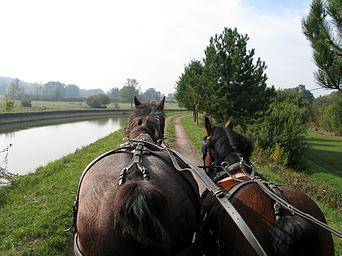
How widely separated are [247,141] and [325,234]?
1643 mm

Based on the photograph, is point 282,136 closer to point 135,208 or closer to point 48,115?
point 135,208

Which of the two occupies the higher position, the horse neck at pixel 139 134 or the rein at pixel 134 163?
the horse neck at pixel 139 134

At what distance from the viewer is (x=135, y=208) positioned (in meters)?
2.50

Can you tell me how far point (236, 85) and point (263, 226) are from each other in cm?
2475

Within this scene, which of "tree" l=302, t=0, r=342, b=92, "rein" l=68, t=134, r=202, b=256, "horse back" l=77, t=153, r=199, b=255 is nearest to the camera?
"horse back" l=77, t=153, r=199, b=255

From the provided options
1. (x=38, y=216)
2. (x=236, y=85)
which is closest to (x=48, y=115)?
(x=236, y=85)

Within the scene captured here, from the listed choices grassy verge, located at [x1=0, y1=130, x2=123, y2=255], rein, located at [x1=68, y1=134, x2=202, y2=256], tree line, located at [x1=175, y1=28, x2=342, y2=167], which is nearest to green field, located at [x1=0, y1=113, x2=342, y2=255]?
grassy verge, located at [x1=0, y1=130, x2=123, y2=255]

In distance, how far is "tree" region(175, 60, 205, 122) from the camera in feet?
111

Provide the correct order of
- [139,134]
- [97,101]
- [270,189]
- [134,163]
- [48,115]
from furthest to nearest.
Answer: [97,101] → [48,115] → [139,134] → [270,189] → [134,163]

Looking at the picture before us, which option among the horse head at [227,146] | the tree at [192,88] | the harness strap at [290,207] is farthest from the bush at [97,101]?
the harness strap at [290,207]

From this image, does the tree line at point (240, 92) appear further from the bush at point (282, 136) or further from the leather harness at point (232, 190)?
the leather harness at point (232, 190)

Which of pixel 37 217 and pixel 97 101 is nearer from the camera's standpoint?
pixel 37 217

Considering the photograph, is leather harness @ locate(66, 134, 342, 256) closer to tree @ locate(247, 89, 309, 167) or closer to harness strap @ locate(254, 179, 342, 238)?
harness strap @ locate(254, 179, 342, 238)

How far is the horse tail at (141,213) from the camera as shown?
98.5 inches
